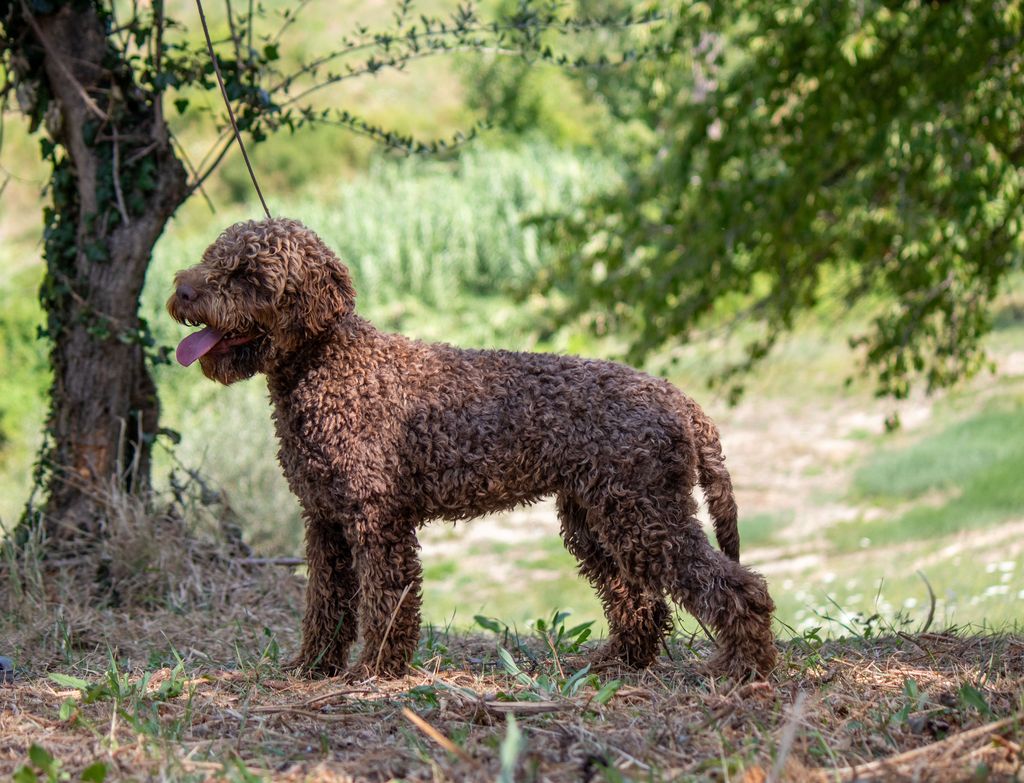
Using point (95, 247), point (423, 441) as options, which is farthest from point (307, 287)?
point (95, 247)

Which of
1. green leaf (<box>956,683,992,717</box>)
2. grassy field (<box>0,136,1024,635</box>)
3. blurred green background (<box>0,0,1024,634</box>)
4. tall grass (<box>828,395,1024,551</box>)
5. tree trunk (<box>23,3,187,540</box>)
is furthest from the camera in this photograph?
tall grass (<box>828,395,1024,551</box>)

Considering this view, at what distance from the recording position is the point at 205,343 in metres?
3.68

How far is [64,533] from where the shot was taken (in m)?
5.37

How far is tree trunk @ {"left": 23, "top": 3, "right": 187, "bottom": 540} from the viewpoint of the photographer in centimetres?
533

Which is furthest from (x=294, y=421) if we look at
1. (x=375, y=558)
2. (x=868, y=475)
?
(x=868, y=475)

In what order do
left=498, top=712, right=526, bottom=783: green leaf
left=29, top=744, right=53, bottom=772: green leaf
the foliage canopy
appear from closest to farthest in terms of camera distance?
left=498, top=712, right=526, bottom=783: green leaf < left=29, top=744, right=53, bottom=772: green leaf < the foliage canopy

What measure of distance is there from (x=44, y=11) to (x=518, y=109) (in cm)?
2043

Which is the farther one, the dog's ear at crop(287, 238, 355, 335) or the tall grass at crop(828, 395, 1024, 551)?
the tall grass at crop(828, 395, 1024, 551)

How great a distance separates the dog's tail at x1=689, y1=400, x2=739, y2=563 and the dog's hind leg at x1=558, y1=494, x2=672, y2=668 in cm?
34

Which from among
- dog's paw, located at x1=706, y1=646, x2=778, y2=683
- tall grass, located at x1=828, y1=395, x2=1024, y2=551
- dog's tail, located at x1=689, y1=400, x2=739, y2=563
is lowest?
dog's paw, located at x1=706, y1=646, x2=778, y2=683

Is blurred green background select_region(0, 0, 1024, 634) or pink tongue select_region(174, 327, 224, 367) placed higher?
blurred green background select_region(0, 0, 1024, 634)

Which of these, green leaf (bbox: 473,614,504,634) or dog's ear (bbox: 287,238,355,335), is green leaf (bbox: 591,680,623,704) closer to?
green leaf (bbox: 473,614,504,634)

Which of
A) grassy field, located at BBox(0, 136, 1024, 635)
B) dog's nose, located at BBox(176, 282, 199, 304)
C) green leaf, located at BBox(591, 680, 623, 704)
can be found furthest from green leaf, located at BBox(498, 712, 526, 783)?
grassy field, located at BBox(0, 136, 1024, 635)

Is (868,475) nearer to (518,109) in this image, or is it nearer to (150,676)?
(150,676)
